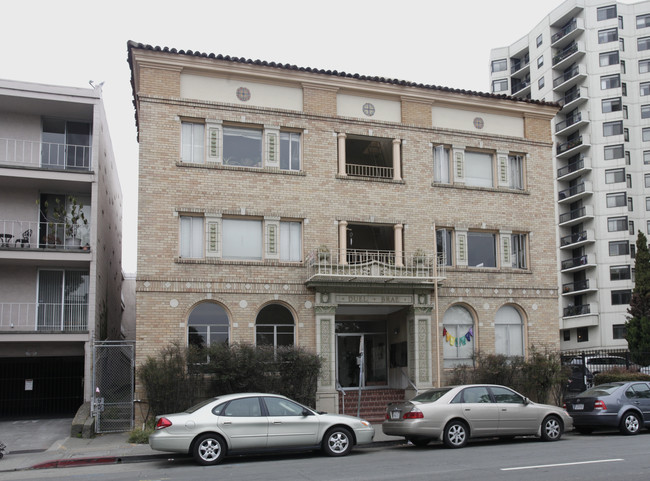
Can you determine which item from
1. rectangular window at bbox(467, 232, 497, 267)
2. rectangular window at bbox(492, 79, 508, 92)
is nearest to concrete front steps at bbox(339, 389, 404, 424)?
rectangular window at bbox(467, 232, 497, 267)

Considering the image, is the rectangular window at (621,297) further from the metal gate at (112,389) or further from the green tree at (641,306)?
the metal gate at (112,389)

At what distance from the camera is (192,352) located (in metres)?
19.6

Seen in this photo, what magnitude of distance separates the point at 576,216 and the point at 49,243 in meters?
45.9

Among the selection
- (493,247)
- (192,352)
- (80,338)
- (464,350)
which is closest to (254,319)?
(192,352)

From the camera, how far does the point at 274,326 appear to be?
70.6ft

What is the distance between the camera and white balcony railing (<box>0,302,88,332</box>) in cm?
2230

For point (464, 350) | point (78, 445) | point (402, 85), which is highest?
point (402, 85)

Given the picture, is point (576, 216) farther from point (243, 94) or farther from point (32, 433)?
point (32, 433)

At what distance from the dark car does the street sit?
1314 millimetres

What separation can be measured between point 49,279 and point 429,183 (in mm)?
13415

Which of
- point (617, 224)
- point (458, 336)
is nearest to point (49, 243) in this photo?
point (458, 336)

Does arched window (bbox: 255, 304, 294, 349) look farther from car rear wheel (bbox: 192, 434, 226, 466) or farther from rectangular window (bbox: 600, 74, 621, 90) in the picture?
rectangular window (bbox: 600, 74, 621, 90)

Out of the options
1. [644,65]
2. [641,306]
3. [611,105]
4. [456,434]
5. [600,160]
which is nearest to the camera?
[456,434]

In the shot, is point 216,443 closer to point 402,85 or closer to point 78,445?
point 78,445
